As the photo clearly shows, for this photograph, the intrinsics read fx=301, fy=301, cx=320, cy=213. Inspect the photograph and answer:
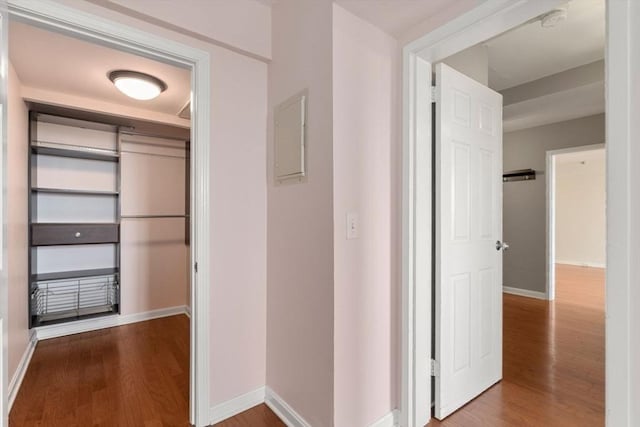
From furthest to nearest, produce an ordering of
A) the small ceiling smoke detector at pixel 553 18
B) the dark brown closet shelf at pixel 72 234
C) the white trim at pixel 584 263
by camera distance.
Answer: the white trim at pixel 584 263
the dark brown closet shelf at pixel 72 234
the small ceiling smoke detector at pixel 553 18

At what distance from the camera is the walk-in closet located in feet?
7.00

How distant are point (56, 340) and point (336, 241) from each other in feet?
11.1

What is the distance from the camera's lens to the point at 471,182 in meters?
2.02

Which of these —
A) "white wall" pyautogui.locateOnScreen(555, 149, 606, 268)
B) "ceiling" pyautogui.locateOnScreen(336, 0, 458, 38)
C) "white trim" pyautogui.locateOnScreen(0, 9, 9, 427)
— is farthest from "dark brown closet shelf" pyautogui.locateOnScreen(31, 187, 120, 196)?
"white wall" pyautogui.locateOnScreen(555, 149, 606, 268)

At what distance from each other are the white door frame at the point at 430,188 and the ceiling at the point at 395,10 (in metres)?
0.10

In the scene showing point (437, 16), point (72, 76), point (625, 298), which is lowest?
point (625, 298)

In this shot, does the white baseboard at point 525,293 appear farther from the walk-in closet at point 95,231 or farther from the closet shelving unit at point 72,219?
the closet shelving unit at point 72,219

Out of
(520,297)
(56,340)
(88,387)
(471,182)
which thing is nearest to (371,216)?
(471,182)

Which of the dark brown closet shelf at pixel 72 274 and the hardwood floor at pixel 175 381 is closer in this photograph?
the hardwood floor at pixel 175 381

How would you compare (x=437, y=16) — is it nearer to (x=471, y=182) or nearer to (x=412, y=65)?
(x=412, y=65)

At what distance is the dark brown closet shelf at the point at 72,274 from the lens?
3.08m

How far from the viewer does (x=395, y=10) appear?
5.08 ft

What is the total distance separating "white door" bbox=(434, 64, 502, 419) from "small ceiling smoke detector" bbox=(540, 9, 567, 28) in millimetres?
679

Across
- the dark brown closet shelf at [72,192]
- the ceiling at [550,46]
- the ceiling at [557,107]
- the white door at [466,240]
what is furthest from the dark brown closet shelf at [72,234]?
the ceiling at [557,107]
